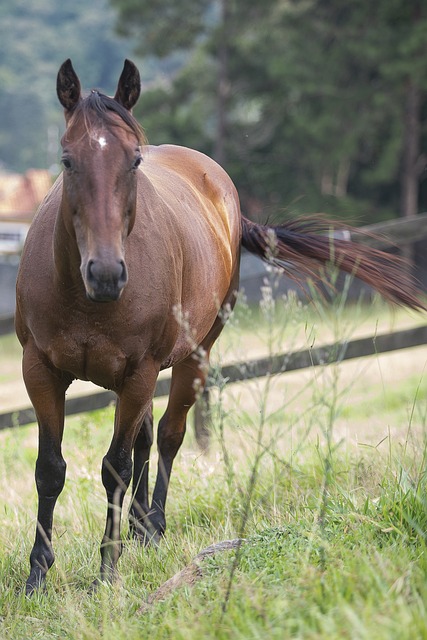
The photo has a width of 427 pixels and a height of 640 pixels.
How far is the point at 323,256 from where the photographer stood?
557cm

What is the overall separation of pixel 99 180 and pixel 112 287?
1.46 ft

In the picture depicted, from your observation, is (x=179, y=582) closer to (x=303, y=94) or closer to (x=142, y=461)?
(x=142, y=461)

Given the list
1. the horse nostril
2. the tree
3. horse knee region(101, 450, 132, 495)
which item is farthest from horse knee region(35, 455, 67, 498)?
the tree

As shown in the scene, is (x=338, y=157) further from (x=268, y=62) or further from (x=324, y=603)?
(x=324, y=603)

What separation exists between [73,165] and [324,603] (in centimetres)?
189

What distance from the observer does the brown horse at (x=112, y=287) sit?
3.32m

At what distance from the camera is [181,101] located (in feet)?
80.7

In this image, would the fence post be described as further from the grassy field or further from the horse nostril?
the horse nostril

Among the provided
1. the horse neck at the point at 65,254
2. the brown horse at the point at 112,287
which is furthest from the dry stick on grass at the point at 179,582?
the horse neck at the point at 65,254

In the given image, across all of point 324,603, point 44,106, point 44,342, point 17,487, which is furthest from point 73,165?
point 44,106

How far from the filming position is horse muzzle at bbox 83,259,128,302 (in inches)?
123

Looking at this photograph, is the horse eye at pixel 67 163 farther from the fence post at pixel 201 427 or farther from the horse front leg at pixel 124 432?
the fence post at pixel 201 427

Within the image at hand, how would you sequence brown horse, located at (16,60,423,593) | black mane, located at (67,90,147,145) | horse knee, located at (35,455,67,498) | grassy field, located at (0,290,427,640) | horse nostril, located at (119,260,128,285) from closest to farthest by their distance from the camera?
grassy field, located at (0,290,427,640)
horse nostril, located at (119,260,128,285)
brown horse, located at (16,60,423,593)
black mane, located at (67,90,147,145)
horse knee, located at (35,455,67,498)

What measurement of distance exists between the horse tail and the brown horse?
0.72 meters
